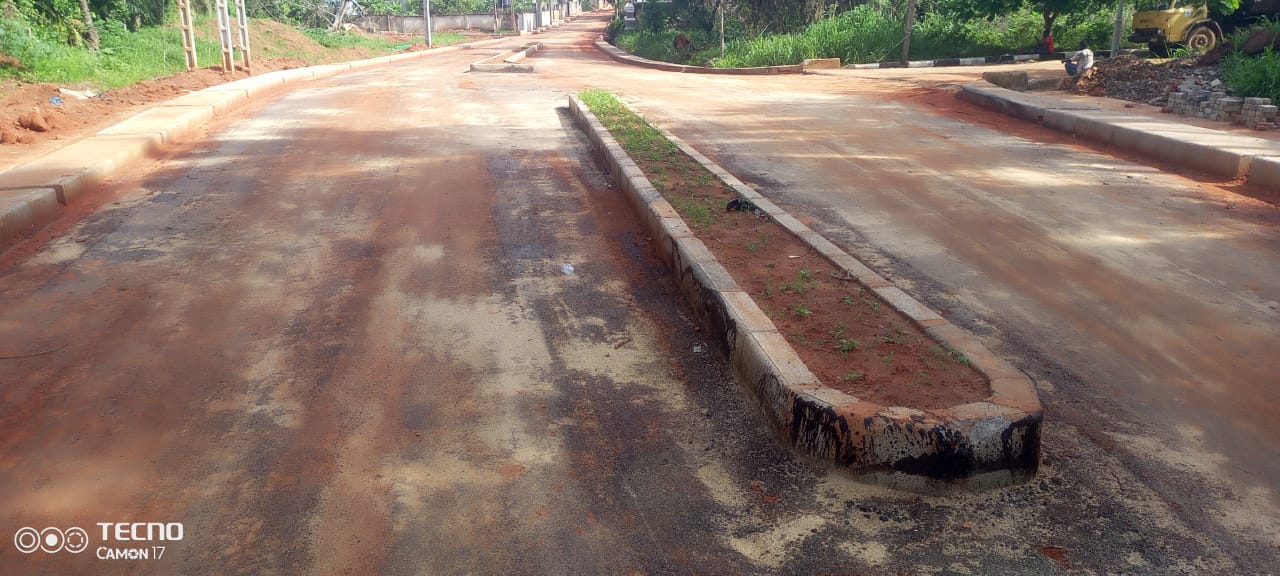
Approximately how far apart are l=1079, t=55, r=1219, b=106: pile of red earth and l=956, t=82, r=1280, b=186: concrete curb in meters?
1.94

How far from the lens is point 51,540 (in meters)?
2.97

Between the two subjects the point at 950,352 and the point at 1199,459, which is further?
the point at 950,352

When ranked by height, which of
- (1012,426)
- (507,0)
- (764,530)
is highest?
(507,0)

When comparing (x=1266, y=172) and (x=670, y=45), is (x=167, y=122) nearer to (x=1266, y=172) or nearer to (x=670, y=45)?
(x=1266, y=172)

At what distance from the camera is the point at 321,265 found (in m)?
5.94

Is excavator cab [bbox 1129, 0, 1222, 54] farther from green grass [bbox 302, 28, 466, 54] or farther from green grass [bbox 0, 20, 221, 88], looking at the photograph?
green grass [bbox 302, 28, 466, 54]

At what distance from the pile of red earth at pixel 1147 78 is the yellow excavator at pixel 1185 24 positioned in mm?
3820

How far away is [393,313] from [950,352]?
10.0ft

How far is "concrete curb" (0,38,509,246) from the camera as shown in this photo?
22.5 ft

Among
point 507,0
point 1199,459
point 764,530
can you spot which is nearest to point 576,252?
point 764,530

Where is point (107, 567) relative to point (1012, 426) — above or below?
below

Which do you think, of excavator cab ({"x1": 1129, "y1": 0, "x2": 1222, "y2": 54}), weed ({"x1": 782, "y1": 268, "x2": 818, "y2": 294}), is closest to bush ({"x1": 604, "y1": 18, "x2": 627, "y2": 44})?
excavator cab ({"x1": 1129, "y1": 0, "x2": 1222, "y2": 54})

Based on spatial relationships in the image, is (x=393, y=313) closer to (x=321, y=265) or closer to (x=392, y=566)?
(x=321, y=265)

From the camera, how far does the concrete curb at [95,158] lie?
22.5 ft
